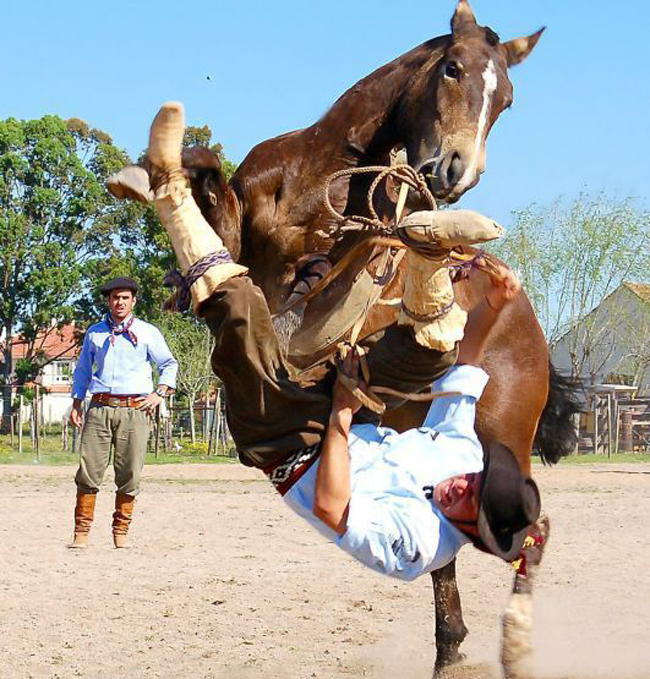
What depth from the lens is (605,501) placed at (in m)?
12.9

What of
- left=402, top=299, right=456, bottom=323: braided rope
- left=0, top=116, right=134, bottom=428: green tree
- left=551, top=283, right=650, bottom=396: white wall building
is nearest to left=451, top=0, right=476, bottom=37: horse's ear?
left=402, top=299, right=456, bottom=323: braided rope

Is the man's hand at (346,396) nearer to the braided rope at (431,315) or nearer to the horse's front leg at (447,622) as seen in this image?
the braided rope at (431,315)

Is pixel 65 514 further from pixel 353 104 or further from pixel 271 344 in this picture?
pixel 271 344

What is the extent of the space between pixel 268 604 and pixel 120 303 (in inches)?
139

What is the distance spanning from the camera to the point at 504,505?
340cm

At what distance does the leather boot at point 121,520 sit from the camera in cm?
895

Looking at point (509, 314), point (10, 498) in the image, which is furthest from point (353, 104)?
point (10, 498)

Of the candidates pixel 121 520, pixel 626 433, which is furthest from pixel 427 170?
pixel 626 433

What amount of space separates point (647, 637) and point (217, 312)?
372cm

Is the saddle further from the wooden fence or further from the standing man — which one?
the wooden fence

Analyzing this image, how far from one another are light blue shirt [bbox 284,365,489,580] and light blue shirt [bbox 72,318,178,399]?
19.3 ft

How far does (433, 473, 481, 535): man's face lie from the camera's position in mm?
3504

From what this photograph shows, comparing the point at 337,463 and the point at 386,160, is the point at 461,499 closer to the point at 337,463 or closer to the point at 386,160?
the point at 337,463

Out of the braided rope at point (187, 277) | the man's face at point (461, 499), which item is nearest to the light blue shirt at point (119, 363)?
the braided rope at point (187, 277)
